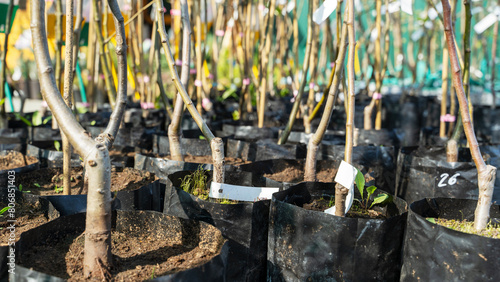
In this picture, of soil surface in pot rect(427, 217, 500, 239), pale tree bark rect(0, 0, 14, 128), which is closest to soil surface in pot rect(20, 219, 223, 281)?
soil surface in pot rect(427, 217, 500, 239)

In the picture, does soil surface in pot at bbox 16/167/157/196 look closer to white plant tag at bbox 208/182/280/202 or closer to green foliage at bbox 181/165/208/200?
green foliage at bbox 181/165/208/200

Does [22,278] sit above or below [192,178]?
below

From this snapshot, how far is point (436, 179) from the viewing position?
5.09 feet

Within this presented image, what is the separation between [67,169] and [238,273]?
1.92 ft

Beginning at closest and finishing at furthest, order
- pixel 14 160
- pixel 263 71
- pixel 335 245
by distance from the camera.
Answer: pixel 335 245 < pixel 14 160 < pixel 263 71

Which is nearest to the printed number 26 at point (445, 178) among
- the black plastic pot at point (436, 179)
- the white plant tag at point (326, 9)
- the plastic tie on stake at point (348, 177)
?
the black plastic pot at point (436, 179)

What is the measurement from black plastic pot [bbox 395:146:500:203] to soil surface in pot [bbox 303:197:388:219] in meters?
0.42

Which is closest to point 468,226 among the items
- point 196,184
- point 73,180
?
point 196,184

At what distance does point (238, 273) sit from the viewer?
3.76ft

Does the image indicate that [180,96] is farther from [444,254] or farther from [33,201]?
[444,254]

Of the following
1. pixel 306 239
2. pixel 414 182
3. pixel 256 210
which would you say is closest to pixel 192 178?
pixel 256 210

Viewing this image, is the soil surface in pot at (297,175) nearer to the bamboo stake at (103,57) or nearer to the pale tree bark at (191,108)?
the pale tree bark at (191,108)

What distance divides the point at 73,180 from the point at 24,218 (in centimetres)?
40

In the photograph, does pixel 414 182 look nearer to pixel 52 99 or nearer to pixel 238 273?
pixel 238 273
